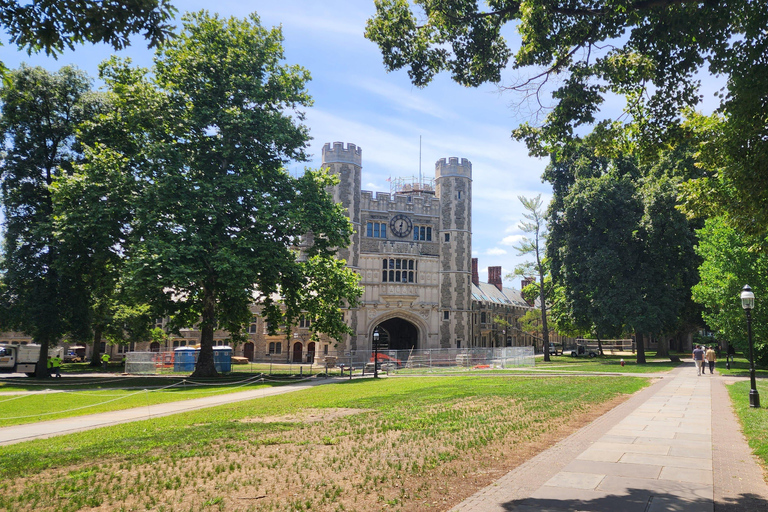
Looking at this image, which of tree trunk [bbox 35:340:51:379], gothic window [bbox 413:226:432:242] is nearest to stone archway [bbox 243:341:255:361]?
gothic window [bbox 413:226:432:242]

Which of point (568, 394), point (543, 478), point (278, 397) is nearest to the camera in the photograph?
point (543, 478)

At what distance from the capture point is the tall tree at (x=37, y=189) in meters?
28.6

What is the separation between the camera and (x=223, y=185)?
25.6m

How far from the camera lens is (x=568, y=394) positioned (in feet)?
56.2

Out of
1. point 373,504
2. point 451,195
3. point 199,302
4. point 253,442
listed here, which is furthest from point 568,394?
point 451,195

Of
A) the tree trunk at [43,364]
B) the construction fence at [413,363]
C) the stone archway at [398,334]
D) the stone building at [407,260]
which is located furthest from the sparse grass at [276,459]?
the stone archway at [398,334]

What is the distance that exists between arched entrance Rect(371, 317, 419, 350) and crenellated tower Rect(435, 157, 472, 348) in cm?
396

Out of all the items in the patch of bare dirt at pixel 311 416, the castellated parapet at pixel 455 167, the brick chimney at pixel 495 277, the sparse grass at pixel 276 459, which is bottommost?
the patch of bare dirt at pixel 311 416

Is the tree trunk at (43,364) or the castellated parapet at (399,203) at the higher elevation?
the castellated parapet at (399,203)

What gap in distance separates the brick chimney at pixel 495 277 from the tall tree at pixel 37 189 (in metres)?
63.0

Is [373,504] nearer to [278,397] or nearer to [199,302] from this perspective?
[278,397]

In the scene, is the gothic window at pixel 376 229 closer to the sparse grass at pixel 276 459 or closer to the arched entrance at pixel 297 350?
the arched entrance at pixel 297 350

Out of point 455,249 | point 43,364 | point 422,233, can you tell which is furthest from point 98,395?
point 455,249

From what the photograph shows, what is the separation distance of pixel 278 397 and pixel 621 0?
51.7 ft
